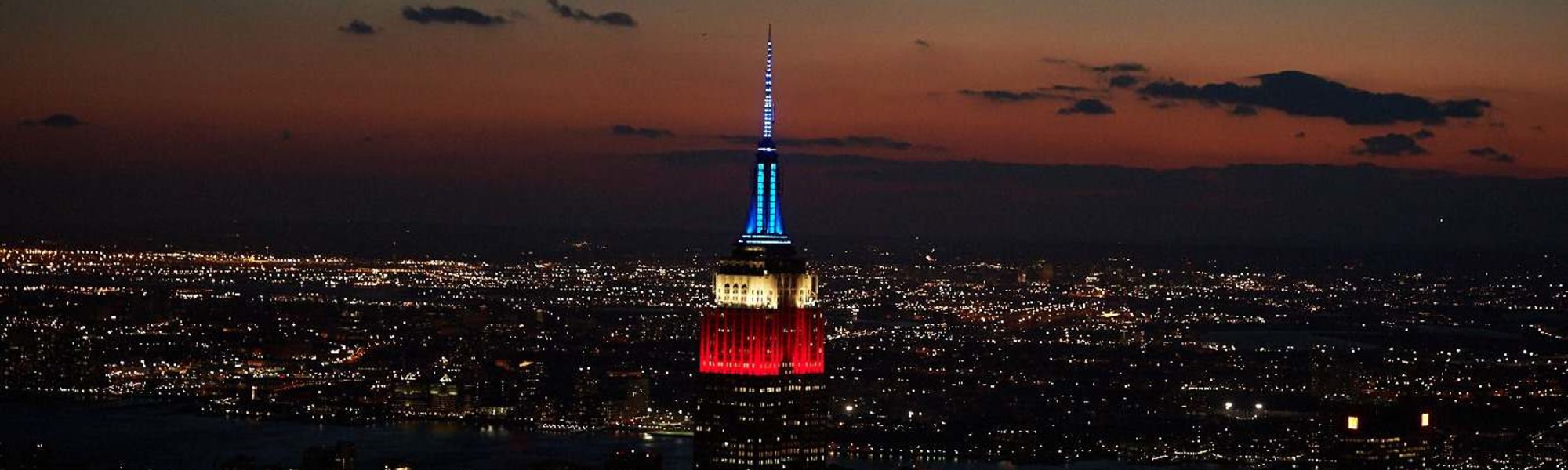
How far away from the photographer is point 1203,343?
158m

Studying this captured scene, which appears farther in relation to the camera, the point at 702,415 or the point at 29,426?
the point at 29,426

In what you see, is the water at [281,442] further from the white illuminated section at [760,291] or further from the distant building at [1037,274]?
the distant building at [1037,274]

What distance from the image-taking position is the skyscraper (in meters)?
57.2

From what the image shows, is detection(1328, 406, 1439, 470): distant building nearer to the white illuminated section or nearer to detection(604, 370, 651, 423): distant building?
the white illuminated section

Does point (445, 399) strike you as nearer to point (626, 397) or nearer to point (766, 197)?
point (626, 397)

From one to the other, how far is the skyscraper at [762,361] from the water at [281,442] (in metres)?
30.9

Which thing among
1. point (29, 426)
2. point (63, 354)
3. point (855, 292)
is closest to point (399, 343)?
point (63, 354)

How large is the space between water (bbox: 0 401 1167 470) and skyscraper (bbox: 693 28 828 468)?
30.9 m

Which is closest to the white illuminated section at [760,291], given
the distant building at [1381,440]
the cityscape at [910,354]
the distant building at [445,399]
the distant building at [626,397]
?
the distant building at [1381,440]

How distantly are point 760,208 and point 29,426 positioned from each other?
193ft

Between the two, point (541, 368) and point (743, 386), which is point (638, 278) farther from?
point (743, 386)

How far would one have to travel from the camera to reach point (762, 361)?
189 feet

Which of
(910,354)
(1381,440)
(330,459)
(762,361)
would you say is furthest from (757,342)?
(910,354)

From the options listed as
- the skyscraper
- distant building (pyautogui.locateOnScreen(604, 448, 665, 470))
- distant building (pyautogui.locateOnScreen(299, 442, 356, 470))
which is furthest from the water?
the skyscraper
